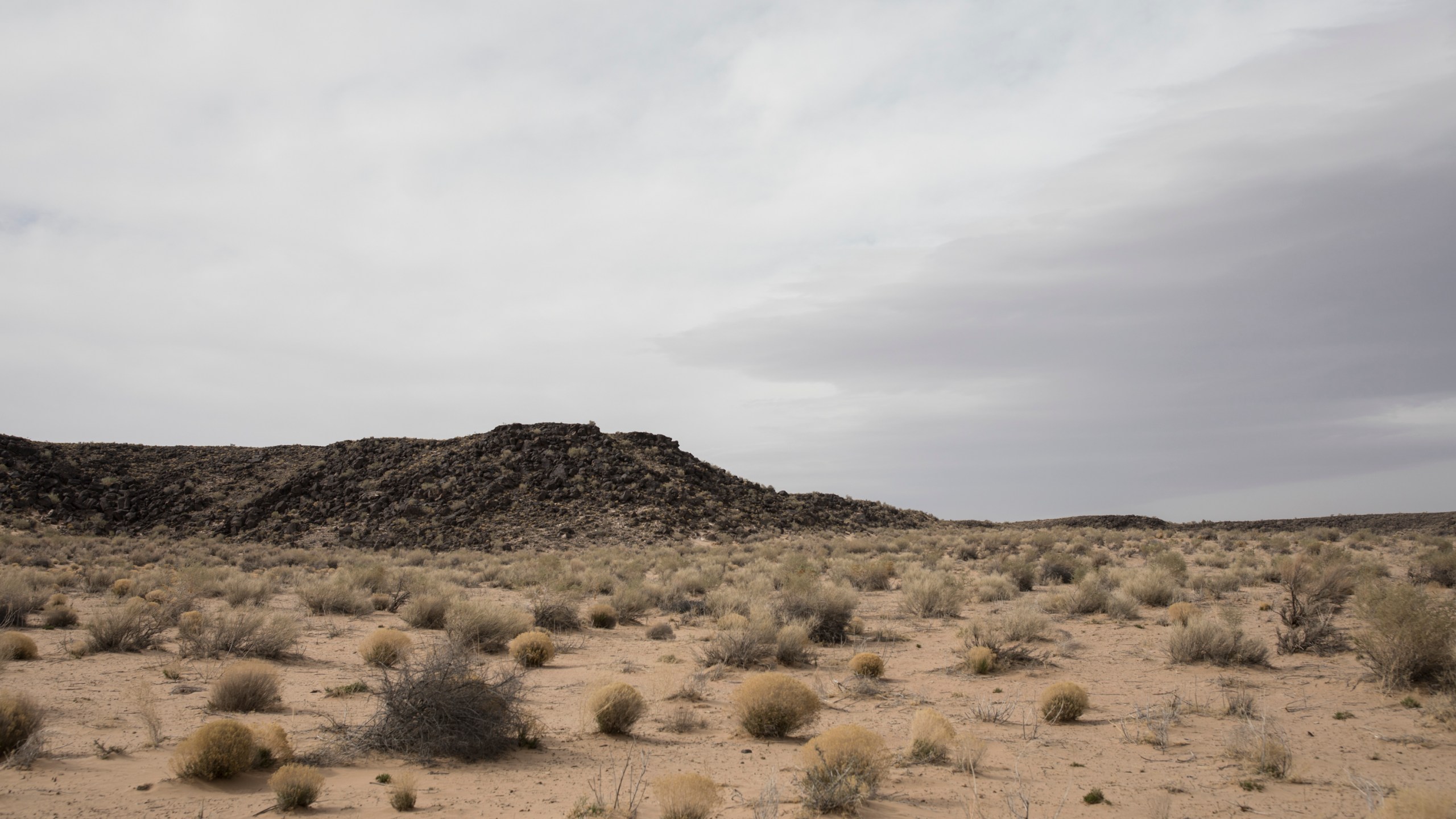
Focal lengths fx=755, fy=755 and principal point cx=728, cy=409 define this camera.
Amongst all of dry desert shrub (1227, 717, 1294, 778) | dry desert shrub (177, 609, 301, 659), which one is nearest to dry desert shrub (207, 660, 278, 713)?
dry desert shrub (177, 609, 301, 659)

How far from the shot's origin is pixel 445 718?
7.93 meters

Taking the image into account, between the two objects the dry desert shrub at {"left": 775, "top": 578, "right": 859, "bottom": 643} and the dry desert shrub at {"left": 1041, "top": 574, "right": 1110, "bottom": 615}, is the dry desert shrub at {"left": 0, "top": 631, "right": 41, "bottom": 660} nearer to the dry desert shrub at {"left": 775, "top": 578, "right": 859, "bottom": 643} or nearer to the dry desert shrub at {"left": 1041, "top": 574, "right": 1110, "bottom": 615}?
the dry desert shrub at {"left": 775, "top": 578, "right": 859, "bottom": 643}

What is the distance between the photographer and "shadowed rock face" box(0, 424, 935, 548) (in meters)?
44.3

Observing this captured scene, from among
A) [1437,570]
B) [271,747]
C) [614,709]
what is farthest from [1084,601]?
[271,747]

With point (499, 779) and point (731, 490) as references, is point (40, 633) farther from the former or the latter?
point (731, 490)

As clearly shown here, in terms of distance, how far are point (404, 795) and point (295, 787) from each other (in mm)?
Result: 860

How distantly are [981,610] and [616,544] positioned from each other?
24916 millimetres

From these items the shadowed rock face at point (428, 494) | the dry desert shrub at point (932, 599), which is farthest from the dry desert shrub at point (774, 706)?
the shadowed rock face at point (428, 494)

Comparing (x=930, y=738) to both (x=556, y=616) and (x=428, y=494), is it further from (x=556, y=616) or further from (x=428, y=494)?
(x=428, y=494)

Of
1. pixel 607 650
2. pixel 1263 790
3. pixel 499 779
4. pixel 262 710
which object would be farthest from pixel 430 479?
pixel 1263 790

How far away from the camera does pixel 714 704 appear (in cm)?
1027

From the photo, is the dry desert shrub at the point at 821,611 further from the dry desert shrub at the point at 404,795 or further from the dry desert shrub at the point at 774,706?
the dry desert shrub at the point at 404,795

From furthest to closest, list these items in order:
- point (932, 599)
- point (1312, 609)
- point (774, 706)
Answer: point (932, 599), point (1312, 609), point (774, 706)

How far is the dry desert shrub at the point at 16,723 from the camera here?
6.91m
